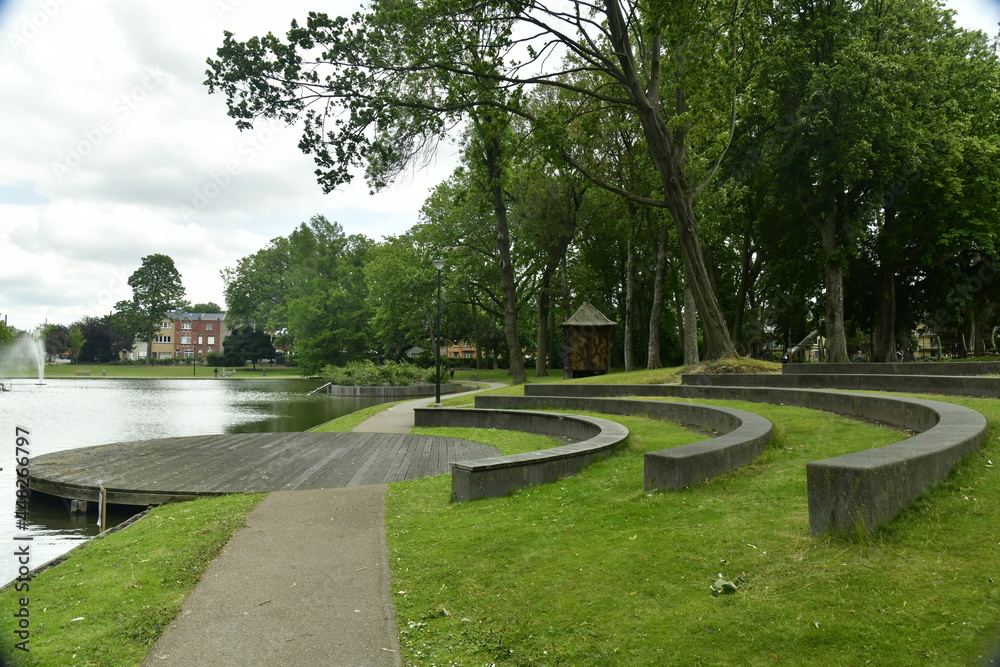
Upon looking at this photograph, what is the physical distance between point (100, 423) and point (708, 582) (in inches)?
865

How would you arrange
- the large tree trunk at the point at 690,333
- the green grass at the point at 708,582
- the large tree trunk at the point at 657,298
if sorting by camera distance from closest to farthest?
the green grass at the point at 708,582 → the large tree trunk at the point at 690,333 → the large tree trunk at the point at 657,298

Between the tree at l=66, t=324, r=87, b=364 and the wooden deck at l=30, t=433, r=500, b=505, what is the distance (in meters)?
86.5

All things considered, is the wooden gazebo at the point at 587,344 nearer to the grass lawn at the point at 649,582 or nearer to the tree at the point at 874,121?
the tree at the point at 874,121


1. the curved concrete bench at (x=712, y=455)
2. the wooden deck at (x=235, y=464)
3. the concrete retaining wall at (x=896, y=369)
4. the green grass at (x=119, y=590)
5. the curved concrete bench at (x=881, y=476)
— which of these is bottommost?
the wooden deck at (x=235, y=464)

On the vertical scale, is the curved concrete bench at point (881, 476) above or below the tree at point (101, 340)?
below

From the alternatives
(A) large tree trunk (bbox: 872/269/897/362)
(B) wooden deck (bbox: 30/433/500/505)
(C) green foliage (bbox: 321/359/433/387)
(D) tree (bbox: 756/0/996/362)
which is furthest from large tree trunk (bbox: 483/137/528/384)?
(B) wooden deck (bbox: 30/433/500/505)

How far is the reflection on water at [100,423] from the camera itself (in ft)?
27.6

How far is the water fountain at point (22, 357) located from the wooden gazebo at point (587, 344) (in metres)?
44.8

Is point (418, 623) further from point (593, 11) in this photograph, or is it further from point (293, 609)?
point (593, 11)

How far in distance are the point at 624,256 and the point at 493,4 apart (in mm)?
30146

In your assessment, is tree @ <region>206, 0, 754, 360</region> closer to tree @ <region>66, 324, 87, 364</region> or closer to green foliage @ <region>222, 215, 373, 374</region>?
green foliage @ <region>222, 215, 373, 374</region>

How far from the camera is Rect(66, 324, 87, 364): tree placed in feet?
278

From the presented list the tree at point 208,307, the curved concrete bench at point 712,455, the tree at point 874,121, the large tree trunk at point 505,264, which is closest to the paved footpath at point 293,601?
the curved concrete bench at point 712,455

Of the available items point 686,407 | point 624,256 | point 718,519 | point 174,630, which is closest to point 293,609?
point 174,630
